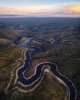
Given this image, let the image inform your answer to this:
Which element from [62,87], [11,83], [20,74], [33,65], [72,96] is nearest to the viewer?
[72,96]

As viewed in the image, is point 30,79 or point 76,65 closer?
point 30,79

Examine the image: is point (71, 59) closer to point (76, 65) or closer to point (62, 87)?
point (76, 65)

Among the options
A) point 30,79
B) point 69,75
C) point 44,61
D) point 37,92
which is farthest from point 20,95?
point 44,61

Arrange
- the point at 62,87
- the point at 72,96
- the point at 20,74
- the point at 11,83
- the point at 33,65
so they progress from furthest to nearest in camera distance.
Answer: the point at 33,65 → the point at 20,74 → the point at 11,83 → the point at 62,87 → the point at 72,96

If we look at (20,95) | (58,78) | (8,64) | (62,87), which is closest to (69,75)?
(58,78)

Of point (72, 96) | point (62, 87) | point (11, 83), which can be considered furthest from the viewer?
point (11, 83)

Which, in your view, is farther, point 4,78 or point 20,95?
point 4,78

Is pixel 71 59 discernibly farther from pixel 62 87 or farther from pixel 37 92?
pixel 37 92

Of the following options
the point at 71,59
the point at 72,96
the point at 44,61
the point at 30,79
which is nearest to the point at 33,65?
the point at 44,61
